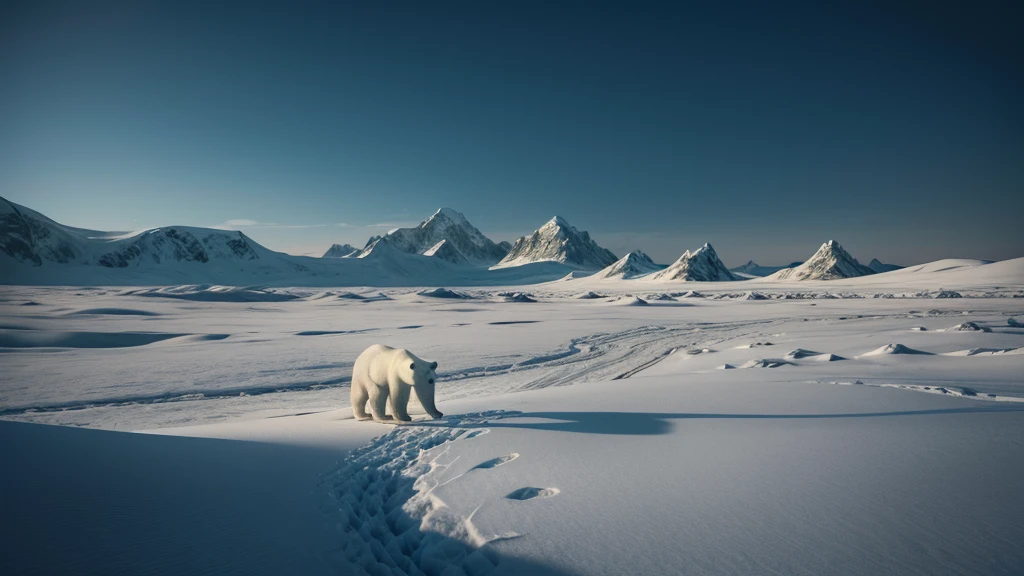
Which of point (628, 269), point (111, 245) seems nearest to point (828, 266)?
point (628, 269)

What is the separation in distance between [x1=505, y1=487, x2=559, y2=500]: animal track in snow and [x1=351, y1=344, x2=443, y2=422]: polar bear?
2046mm

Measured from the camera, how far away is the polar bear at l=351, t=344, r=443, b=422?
4.99m

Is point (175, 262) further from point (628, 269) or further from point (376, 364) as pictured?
point (376, 364)

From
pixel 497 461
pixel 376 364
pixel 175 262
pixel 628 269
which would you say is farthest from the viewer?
pixel 628 269

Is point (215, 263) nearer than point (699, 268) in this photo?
Yes

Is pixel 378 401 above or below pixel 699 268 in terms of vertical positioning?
below

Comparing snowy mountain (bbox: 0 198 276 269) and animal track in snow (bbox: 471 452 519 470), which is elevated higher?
snowy mountain (bbox: 0 198 276 269)

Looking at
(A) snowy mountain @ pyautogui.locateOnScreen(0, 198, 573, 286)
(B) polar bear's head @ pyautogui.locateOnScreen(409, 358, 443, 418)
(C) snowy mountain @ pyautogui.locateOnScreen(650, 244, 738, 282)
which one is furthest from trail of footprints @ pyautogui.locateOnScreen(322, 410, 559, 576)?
(C) snowy mountain @ pyautogui.locateOnScreen(650, 244, 738, 282)

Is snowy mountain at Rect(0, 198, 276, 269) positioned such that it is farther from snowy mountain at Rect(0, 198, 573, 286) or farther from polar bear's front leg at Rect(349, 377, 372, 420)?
polar bear's front leg at Rect(349, 377, 372, 420)

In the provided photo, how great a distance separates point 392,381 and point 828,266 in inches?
5120

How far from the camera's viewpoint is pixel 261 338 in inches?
672

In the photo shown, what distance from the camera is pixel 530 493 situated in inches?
120

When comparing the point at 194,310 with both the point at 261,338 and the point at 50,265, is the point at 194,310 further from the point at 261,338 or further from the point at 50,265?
the point at 50,265

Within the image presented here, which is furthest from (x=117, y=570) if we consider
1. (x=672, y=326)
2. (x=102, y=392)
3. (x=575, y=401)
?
(x=672, y=326)
